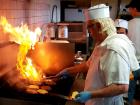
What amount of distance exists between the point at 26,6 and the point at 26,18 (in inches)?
4.8

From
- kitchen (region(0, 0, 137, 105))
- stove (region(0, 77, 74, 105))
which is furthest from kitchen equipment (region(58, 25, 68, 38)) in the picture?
stove (region(0, 77, 74, 105))

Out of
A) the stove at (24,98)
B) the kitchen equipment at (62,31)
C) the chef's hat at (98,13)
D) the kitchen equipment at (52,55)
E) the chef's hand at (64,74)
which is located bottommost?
the stove at (24,98)

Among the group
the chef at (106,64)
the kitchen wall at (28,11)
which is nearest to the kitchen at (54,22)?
the kitchen wall at (28,11)

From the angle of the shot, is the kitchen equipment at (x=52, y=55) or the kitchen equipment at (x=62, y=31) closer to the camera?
the kitchen equipment at (x=52, y=55)

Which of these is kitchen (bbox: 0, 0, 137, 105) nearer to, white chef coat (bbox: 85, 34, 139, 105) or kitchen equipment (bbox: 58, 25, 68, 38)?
kitchen equipment (bbox: 58, 25, 68, 38)

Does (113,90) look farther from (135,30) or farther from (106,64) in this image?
(135,30)

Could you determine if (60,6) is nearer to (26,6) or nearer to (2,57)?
(26,6)

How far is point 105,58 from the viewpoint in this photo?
4.57ft

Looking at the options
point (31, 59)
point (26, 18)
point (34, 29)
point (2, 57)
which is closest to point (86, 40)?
point (34, 29)

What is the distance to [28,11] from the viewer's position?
8.13 feet

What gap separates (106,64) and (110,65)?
0.03 m

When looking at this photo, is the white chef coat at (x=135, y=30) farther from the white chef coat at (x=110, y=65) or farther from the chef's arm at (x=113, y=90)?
the chef's arm at (x=113, y=90)

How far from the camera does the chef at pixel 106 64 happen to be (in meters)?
1.34

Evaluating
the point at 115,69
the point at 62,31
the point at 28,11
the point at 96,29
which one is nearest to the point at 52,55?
the point at 28,11
